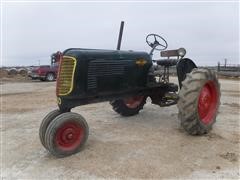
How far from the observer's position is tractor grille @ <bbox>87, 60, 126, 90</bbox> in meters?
5.63

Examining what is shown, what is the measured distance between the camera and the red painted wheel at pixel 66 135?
493 cm

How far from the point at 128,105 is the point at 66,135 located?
3.09 m

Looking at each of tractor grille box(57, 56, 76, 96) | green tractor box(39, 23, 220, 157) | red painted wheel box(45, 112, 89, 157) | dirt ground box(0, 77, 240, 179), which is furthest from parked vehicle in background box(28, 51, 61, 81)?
red painted wheel box(45, 112, 89, 157)

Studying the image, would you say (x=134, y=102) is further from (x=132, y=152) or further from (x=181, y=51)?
(x=132, y=152)

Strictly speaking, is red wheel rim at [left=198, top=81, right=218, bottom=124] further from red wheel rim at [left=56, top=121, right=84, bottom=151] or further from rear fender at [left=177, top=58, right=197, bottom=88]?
red wheel rim at [left=56, top=121, right=84, bottom=151]

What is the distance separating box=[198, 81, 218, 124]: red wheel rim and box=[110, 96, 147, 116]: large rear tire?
170 cm

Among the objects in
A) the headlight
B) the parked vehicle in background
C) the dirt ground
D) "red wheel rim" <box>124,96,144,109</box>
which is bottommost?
the dirt ground

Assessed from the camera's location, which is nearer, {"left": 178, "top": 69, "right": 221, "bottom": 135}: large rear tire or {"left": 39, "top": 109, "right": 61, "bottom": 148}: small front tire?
{"left": 39, "top": 109, "right": 61, "bottom": 148}: small front tire

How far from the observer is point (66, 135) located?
5.11m

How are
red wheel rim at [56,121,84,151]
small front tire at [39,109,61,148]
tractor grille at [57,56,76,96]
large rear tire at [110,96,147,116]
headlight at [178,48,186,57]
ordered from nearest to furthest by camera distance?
1. red wheel rim at [56,121,84,151]
2. small front tire at [39,109,61,148]
3. tractor grille at [57,56,76,96]
4. headlight at [178,48,186,57]
5. large rear tire at [110,96,147,116]

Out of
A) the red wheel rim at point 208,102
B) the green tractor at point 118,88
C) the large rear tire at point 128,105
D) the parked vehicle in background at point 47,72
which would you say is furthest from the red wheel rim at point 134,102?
the parked vehicle in background at point 47,72

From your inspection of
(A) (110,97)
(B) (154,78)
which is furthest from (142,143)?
(B) (154,78)

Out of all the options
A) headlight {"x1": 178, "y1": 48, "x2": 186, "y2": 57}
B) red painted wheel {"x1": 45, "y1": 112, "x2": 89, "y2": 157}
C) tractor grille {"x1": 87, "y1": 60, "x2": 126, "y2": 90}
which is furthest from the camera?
headlight {"x1": 178, "y1": 48, "x2": 186, "y2": 57}

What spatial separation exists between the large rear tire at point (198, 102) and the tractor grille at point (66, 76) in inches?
75.2
